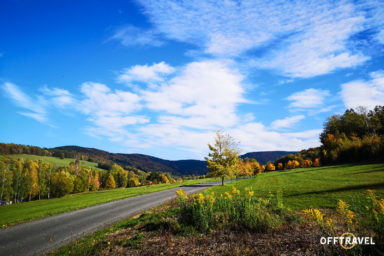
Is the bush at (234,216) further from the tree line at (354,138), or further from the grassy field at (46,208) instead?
the tree line at (354,138)

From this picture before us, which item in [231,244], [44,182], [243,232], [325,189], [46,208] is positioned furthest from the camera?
[44,182]

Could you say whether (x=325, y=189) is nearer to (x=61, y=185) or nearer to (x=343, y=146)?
(x=343, y=146)

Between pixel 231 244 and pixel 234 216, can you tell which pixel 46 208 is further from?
pixel 231 244

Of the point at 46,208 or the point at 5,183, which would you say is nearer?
the point at 46,208

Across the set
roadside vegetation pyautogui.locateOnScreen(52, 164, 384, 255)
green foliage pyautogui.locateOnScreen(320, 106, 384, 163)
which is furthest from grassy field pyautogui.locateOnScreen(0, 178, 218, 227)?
green foliage pyautogui.locateOnScreen(320, 106, 384, 163)

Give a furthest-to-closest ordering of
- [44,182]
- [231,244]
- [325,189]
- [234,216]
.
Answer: [44,182] → [325,189] → [234,216] → [231,244]

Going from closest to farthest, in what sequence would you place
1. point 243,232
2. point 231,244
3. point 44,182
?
point 231,244 → point 243,232 → point 44,182

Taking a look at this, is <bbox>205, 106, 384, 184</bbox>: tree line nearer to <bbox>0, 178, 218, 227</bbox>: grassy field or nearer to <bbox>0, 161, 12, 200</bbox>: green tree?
<bbox>0, 178, 218, 227</bbox>: grassy field

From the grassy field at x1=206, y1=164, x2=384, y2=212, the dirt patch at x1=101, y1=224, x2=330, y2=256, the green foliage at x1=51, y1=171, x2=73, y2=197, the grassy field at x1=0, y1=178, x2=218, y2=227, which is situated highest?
the dirt patch at x1=101, y1=224, x2=330, y2=256

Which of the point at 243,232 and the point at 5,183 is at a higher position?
the point at 243,232

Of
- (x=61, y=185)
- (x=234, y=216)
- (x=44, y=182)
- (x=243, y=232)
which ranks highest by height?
(x=234, y=216)

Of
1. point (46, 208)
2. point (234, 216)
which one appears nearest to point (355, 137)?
point (234, 216)

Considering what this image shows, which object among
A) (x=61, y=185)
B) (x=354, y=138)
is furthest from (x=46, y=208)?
(x=354, y=138)

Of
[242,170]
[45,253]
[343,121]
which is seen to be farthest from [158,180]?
[45,253]
